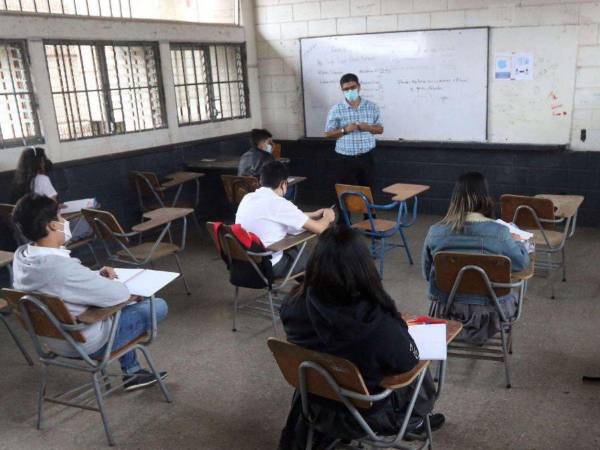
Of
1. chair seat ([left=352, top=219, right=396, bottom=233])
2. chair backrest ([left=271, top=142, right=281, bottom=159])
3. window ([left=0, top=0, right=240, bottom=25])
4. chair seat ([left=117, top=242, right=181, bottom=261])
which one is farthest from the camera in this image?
chair backrest ([left=271, top=142, right=281, bottom=159])

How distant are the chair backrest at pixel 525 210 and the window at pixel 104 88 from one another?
12.0 ft

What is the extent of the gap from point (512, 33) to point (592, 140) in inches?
47.9

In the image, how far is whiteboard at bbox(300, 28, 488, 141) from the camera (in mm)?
5625

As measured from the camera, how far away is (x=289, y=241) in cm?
339

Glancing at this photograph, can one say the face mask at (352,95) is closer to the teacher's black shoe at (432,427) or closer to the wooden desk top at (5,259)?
the wooden desk top at (5,259)

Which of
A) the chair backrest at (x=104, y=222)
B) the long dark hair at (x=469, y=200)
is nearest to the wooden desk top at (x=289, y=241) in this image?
the long dark hair at (x=469, y=200)

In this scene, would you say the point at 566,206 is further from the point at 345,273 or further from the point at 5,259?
the point at 5,259

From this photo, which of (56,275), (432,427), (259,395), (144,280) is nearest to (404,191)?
(259,395)

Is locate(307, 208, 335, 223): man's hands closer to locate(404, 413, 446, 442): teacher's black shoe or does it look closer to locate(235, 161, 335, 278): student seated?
locate(235, 161, 335, 278): student seated

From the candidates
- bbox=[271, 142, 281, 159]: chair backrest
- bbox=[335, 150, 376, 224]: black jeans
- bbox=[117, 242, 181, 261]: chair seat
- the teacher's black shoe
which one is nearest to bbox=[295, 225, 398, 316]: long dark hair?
the teacher's black shoe

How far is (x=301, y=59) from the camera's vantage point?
6.61m

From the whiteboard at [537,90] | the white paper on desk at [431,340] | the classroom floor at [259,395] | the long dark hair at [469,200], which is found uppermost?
the whiteboard at [537,90]

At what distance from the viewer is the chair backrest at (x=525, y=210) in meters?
3.57

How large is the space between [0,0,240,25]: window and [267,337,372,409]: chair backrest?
13.5ft
